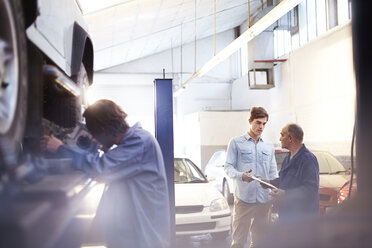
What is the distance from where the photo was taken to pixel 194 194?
6.61m

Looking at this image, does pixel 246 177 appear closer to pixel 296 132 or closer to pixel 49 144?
pixel 296 132

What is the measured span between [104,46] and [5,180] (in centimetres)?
1219

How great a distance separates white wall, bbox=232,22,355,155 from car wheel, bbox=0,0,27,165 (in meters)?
8.19

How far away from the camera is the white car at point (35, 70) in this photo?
1427mm

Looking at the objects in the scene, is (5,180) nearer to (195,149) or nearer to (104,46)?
(104,46)

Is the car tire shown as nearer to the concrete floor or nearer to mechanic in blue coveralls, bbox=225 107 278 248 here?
mechanic in blue coveralls, bbox=225 107 278 248

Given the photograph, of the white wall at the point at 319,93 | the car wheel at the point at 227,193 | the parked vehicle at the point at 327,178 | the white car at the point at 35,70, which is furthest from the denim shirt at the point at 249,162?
the car wheel at the point at 227,193

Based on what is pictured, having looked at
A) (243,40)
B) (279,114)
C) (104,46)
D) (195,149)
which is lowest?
(195,149)

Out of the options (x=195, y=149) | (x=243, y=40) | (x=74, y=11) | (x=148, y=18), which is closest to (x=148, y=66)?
(x=195, y=149)

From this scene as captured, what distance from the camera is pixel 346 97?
1045cm

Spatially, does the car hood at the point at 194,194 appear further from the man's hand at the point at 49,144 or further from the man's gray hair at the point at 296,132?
the man's hand at the point at 49,144

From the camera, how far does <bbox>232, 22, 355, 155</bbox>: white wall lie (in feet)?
34.5

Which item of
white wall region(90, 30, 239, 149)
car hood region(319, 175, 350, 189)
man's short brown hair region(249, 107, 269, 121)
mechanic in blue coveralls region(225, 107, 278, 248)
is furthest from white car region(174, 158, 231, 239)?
white wall region(90, 30, 239, 149)

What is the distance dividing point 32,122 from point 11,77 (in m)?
0.57
